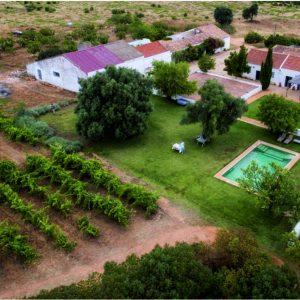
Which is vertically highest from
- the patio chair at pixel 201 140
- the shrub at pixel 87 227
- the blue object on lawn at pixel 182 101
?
the shrub at pixel 87 227

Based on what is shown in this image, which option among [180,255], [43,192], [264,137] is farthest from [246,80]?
[180,255]

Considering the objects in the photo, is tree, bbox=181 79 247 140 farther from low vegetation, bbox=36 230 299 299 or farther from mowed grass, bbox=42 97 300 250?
low vegetation, bbox=36 230 299 299

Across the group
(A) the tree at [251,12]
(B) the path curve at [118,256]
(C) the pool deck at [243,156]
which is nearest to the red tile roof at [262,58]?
(C) the pool deck at [243,156]

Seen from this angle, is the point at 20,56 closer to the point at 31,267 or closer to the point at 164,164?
the point at 164,164

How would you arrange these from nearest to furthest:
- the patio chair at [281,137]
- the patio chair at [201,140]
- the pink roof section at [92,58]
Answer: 1. the patio chair at [201,140]
2. the patio chair at [281,137]
3. the pink roof section at [92,58]

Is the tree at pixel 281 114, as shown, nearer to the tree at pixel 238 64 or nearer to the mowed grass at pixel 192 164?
the mowed grass at pixel 192 164
